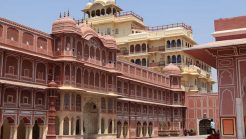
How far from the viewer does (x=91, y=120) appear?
35.5 m

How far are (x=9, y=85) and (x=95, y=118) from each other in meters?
11.2

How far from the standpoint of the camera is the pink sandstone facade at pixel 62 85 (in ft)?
87.4

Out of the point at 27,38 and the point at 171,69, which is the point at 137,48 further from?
the point at 27,38

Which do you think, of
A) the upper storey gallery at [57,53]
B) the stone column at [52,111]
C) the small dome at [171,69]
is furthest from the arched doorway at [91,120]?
the small dome at [171,69]

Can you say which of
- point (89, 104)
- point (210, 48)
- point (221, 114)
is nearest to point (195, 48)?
point (210, 48)

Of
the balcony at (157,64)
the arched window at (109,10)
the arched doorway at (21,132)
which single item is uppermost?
the arched window at (109,10)

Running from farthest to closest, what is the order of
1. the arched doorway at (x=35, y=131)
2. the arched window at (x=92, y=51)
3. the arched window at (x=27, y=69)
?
the arched window at (x=92, y=51) < the arched doorway at (x=35, y=131) < the arched window at (x=27, y=69)

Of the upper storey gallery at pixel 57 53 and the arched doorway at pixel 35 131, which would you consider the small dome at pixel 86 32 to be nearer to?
the upper storey gallery at pixel 57 53

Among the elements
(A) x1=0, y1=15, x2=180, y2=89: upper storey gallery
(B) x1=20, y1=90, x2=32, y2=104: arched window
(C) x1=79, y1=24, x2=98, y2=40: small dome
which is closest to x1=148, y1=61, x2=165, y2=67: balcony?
(A) x1=0, y1=15, x2=180, y2=89: upper storey gallery

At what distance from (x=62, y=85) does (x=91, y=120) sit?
6.78 m

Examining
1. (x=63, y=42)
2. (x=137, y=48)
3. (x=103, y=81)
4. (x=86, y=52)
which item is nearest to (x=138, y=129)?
(x=103, y=81)

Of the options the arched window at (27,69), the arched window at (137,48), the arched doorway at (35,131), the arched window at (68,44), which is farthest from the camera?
the arched window at (137,48)

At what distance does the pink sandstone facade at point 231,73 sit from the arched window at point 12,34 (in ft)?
44.3

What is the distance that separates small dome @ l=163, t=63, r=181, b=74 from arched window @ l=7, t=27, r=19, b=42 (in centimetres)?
2868
